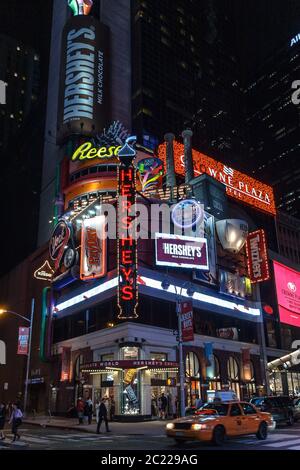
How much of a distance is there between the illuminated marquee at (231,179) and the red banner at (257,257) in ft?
68.6

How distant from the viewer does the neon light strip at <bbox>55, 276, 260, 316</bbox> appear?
40.0m

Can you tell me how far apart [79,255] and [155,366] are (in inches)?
597

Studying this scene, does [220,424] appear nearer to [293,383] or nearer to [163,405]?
[163,405]

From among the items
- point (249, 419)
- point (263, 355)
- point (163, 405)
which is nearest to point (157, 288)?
point (163, 405)

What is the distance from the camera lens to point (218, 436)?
17.1m

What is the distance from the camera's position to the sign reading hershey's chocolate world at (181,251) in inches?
1654

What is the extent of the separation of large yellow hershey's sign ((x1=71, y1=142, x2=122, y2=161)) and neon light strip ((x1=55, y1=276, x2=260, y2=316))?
867 inches

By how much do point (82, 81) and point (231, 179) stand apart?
103 feet

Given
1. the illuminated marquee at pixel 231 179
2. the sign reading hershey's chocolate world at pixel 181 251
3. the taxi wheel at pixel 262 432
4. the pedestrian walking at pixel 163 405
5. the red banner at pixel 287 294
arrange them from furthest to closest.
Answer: the illuminated marquee at pixel 231 179 < the red banner at pixel 287 294 < the sign reading hershey's chocolate world at pixel 181 251 < the pedestrian walking at pixel 163 405 < the taxi wheel at pixel 262 432

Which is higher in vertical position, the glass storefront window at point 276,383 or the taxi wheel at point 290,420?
the glass storefront window at point 276,383

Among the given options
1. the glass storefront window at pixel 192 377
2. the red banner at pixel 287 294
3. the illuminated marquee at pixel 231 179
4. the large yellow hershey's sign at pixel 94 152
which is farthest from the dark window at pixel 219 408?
the illuminated marquee at pixel 231 179

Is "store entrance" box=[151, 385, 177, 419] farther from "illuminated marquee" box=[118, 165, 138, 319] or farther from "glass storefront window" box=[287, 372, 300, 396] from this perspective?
"glass storefront window" box=[287, 372, 300, 396]

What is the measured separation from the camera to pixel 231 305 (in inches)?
1961

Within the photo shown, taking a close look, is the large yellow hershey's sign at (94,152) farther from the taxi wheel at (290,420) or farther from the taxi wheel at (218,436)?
the taxi wheel at (218,436)
